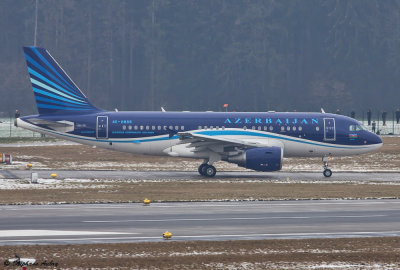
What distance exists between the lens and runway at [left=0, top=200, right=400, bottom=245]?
2436 cm

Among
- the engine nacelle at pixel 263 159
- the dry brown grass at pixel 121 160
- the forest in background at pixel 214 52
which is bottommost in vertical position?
the dry brown grass at pixel 121 160

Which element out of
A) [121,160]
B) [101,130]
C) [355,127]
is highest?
[355,127]

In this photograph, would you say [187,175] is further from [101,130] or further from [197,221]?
[197,221]

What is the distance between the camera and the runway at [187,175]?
4506 cm

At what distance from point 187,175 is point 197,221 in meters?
20.5

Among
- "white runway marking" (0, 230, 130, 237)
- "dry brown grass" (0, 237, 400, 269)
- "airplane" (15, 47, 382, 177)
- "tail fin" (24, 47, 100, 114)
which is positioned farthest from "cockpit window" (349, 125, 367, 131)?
"white runway marking" (0, 230, 130, 237)

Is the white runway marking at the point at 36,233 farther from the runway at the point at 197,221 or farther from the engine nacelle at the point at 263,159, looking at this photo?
the engine nacelle at the point at 263,159

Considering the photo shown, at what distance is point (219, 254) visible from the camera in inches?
836

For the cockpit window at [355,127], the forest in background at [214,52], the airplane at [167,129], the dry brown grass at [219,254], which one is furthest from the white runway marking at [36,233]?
the forest in background at [214,52]

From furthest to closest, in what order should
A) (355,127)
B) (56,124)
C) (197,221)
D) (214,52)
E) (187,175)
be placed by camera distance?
(214,52) < (355,127) < (187,175) < (56,124) < (197,221)

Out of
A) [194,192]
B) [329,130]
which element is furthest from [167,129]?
[329,130]

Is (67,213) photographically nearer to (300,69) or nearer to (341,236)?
(341,236)

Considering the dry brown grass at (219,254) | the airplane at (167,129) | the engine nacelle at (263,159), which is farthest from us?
the airplane at (167,129)

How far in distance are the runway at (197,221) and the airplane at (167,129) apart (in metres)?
13.0
